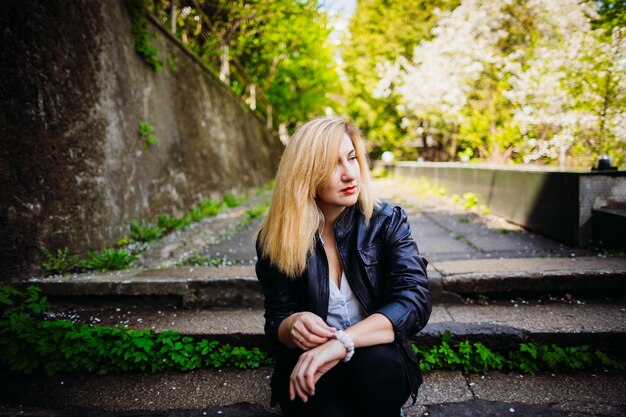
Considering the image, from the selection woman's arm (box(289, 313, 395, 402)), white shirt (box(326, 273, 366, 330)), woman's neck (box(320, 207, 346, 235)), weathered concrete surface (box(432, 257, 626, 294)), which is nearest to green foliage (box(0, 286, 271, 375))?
white shirt (box(326, 273, 366, 330))

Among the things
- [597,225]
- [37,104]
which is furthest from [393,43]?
[37,104]

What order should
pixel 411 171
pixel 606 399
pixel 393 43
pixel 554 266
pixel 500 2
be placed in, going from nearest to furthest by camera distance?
pixel 606 399 < pixel 554 266 < pixel 500 2 < pixel 411 171 < pixel 393 43

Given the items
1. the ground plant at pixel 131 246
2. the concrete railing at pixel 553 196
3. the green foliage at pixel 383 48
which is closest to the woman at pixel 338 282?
the ground plant at pixel 131 246

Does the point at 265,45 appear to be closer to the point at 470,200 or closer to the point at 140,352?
the point at 470,200

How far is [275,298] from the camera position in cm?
159

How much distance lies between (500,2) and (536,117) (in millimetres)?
4086

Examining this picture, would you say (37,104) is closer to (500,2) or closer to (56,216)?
(56,216)

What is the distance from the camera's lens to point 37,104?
2.91 meters

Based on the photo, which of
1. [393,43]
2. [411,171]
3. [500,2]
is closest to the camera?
[500,2]

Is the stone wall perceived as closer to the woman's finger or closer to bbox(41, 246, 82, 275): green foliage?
bbox(41, 246, 82, 275): green foliage

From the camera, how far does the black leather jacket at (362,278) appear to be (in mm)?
1506

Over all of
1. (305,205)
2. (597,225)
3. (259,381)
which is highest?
(305,205)

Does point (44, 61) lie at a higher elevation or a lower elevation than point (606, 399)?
higher

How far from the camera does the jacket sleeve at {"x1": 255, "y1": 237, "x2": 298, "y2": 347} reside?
1562 millimetres
